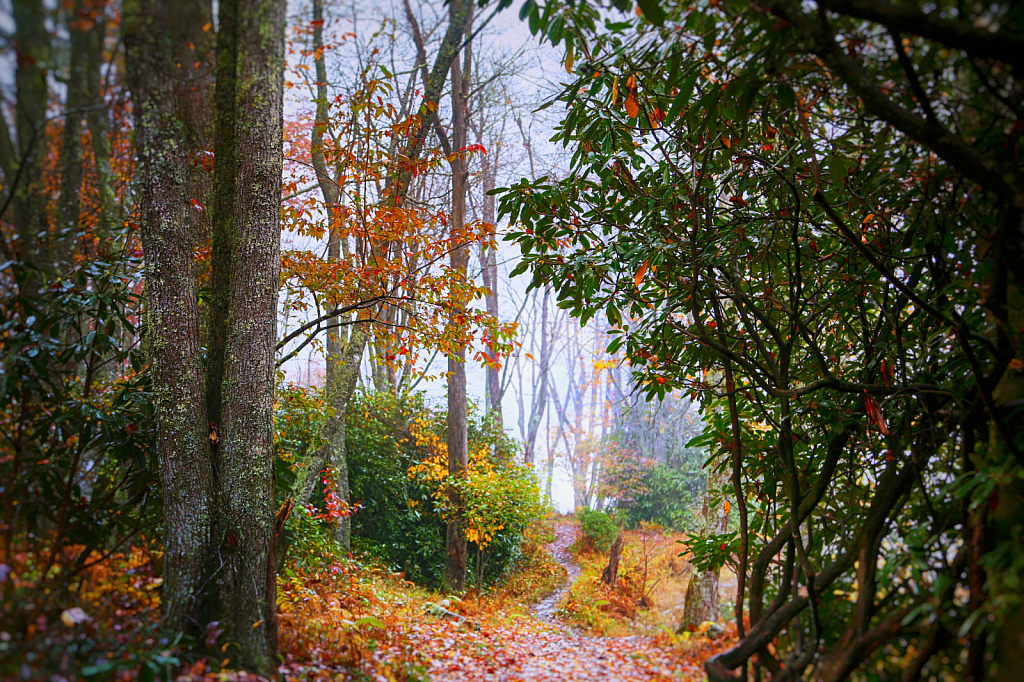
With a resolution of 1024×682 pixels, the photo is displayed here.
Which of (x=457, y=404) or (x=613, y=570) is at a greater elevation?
(x=457, y=404)

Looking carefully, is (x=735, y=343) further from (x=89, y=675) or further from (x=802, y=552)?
(x=89, y=675)

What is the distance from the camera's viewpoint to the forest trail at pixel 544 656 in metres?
3.02

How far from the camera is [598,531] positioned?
761 centimetres

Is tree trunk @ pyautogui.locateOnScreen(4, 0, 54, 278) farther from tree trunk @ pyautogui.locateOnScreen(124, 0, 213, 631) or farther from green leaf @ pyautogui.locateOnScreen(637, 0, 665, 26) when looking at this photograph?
green leaf @ pyautogui.locateOnScreen(637, 0, 665, 26)

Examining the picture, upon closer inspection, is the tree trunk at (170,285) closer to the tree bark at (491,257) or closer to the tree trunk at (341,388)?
the tree trunk at (341,388)

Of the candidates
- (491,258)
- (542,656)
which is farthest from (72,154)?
(491,258)

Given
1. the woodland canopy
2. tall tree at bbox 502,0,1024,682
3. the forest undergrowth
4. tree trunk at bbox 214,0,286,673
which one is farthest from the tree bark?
tall tree at bbox 502,0,1024,682

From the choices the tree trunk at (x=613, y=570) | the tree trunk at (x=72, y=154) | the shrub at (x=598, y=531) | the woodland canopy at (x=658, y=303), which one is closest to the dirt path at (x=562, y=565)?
the shrub at (x=598, y=531)

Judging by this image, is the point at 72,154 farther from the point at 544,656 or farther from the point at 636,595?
the point at 636,595

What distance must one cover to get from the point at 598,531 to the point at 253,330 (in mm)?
6489

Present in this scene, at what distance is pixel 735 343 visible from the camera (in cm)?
248

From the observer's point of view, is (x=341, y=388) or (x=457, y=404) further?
(x=457, y=404)

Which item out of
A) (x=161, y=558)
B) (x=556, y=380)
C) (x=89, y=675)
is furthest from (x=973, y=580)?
(x=556, y=380)

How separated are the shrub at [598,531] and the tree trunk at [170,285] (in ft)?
20.6
